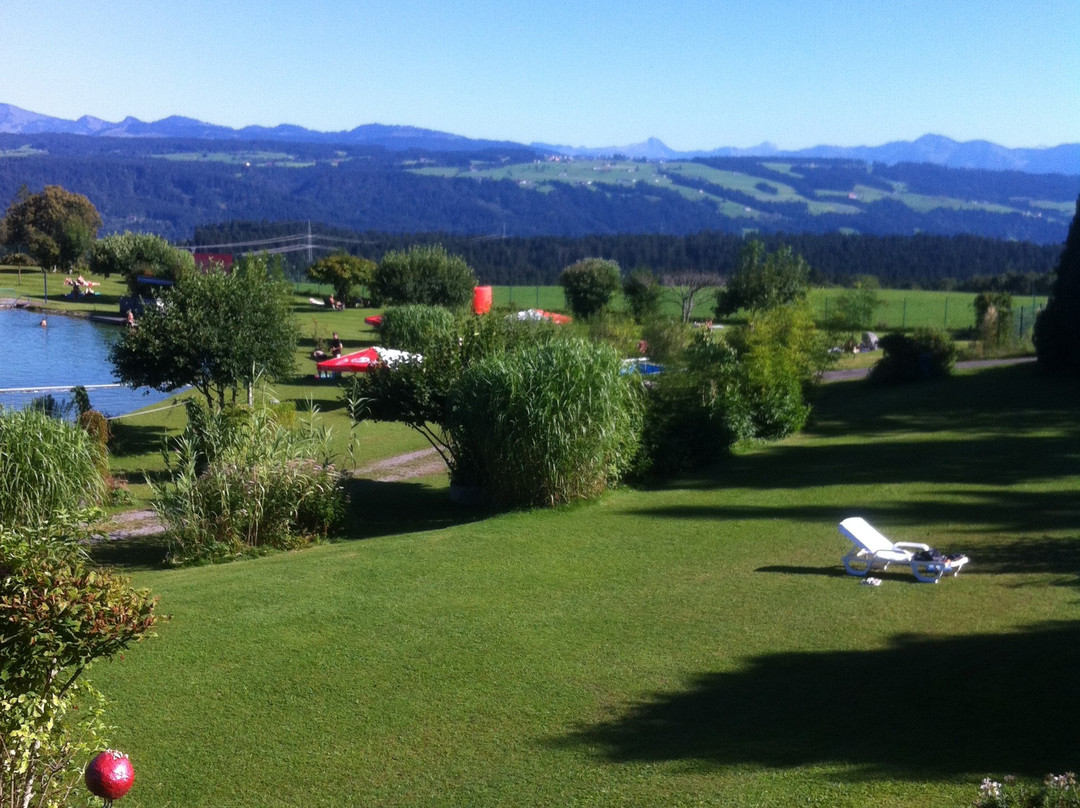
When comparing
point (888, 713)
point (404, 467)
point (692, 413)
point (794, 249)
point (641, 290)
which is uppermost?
point (794, 249)

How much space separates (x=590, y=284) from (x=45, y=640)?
46.8 meters

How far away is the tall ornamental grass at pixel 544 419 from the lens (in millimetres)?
15344

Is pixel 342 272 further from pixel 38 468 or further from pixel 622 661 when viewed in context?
pixel 622 661

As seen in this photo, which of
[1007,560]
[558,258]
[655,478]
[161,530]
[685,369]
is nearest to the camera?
[1007,560]

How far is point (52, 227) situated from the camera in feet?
265

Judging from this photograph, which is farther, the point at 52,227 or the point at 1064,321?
the point at 52,227

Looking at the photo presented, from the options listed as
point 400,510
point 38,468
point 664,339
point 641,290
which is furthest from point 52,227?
point 38,468

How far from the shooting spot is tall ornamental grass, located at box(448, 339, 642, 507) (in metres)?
15.3

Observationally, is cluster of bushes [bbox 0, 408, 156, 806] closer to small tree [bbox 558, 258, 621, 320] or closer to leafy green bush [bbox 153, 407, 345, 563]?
leafy green bush [bbox 153, 407, 345, 563]

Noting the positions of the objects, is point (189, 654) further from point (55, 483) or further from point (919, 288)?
point (919, 288)

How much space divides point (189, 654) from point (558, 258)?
11162 cm

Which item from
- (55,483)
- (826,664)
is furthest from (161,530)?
(826,664)

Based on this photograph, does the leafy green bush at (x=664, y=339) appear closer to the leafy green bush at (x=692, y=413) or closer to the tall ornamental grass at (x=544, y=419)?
the leafy green bush at (x=692, y=413)

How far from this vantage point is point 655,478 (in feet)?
60.4
